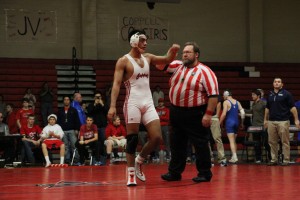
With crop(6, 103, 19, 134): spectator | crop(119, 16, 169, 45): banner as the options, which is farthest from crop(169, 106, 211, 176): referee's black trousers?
crop(119, 16, 169, 45): banner

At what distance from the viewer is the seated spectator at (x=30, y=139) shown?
13.8 meters

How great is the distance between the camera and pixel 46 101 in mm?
18016

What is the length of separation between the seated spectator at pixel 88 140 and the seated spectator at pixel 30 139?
3.14 ft

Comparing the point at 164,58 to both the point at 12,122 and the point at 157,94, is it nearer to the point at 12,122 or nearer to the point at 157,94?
the point at 12,122

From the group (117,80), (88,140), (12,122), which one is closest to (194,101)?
(117,80)

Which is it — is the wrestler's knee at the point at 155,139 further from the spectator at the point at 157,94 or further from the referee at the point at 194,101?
the spectator at the point at 157,94

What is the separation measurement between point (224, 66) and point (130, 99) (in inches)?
599

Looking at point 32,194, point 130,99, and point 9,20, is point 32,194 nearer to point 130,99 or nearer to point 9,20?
point 130,99

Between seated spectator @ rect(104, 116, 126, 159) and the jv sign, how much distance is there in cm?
740

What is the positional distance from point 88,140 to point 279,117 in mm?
4341

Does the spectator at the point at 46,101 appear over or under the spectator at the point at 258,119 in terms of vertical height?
over

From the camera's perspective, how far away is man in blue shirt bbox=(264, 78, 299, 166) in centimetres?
1207

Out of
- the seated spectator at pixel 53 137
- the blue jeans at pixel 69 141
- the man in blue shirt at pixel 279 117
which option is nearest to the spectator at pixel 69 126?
the blue jeans at pixel 69 141

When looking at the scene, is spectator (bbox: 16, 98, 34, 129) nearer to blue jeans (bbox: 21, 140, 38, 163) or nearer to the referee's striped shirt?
blue jeans (bbox: 21, 140, 38, 163)
